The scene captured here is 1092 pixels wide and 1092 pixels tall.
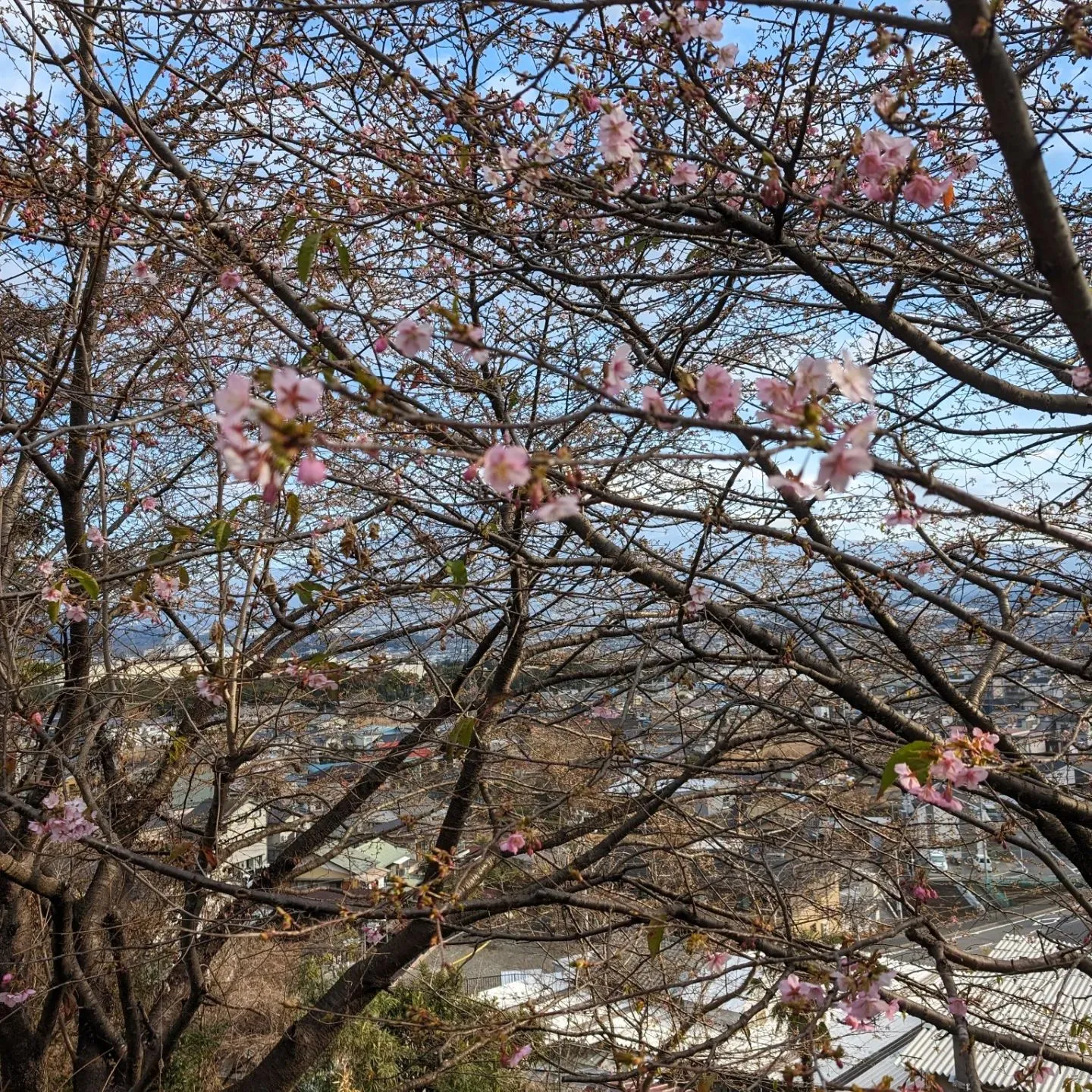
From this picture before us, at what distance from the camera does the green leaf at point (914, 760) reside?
4.41ft

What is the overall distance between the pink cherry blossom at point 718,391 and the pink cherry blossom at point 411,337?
453mm

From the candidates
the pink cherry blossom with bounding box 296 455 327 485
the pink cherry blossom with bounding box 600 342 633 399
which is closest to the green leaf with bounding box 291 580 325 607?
the pink cherry blossom with bounding box 296 455 327 485

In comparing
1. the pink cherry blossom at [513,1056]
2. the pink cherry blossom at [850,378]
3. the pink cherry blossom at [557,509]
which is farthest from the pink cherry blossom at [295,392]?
the pink cherry blossom at [513,1056]

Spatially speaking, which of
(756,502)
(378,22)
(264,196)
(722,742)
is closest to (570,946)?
(722,742)

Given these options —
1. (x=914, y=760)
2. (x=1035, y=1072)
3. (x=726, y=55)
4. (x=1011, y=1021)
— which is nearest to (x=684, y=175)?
(x=726, y=55)

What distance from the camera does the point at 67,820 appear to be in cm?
257

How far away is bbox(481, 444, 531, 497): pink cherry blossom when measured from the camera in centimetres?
100

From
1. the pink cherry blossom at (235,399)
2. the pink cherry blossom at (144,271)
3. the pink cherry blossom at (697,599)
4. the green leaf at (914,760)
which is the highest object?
the pink cherry blossom at (144,271)

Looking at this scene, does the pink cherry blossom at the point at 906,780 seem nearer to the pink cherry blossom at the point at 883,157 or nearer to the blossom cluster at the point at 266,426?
the pink cherry blossom at the point at 883,157

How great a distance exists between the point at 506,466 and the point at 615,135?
1004mm

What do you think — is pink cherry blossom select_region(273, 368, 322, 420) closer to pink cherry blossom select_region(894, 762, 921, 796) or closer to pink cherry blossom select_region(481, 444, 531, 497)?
pink cherry blossom select_region(481, 444, 531, 497)

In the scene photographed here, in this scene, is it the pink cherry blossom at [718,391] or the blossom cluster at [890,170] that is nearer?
the pink cherry blossom at [718,391]

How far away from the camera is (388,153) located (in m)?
2.67

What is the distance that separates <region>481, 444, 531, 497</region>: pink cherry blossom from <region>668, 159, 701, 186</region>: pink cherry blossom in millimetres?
1358
